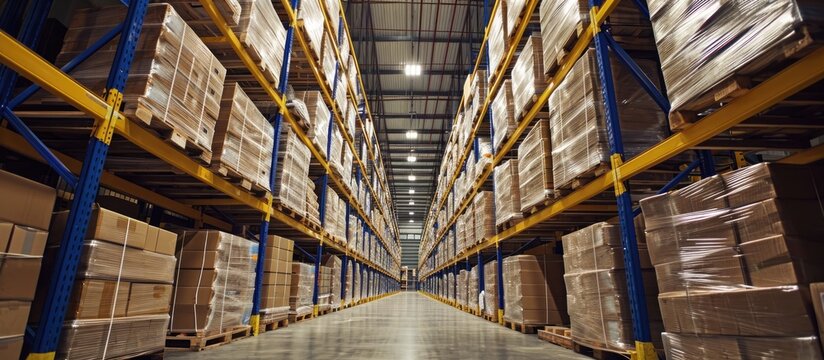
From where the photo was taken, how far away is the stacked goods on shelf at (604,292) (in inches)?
116

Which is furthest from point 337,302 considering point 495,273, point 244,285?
point 244,285

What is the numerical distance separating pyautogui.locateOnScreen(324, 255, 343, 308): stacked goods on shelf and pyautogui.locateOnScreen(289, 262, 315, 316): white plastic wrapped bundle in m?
1.69

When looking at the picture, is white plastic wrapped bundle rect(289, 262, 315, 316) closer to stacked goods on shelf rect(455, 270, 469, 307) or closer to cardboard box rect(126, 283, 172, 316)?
cardboard box rect(126, 283, 172, 316)

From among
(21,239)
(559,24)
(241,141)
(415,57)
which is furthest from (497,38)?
(415,57)

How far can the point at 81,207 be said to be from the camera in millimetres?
2213

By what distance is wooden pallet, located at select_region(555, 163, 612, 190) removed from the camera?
322 centimetres

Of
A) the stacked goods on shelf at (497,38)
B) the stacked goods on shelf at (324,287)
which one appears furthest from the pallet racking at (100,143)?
the stacked goods on shelf at (497,38)

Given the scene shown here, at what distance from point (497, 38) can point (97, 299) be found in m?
6.07

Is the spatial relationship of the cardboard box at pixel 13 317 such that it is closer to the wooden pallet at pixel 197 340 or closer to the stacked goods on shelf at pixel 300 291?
the wooden pallet at pixel 197 340

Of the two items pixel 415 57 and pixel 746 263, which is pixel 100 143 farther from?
pixel 415 57

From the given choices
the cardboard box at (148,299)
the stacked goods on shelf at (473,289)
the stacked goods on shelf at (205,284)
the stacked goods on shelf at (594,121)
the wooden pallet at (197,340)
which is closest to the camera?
the cardboard box at (148,299)

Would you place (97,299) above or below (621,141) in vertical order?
below

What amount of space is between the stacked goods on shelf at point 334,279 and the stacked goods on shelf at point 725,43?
293 inches

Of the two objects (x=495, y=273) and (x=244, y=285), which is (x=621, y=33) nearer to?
(x=495, y=273)
